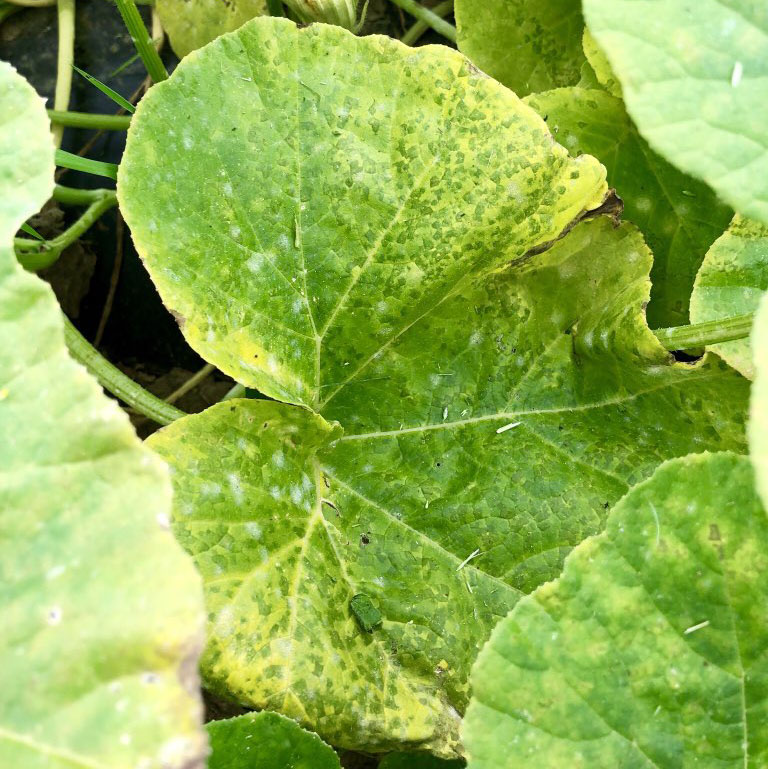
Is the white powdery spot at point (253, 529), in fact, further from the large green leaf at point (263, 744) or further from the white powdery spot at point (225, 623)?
the large green leaf at point (263, 744)

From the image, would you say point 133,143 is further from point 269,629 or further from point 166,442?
point 269,629

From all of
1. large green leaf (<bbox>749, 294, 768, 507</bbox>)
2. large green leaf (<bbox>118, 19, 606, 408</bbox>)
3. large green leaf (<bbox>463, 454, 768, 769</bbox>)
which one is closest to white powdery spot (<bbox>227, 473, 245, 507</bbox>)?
large green leaf (<bbox>118, 19, 606, 408</bbox>)

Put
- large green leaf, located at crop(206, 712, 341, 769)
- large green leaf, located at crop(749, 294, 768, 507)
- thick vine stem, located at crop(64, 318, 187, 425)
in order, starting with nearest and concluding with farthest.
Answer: large green leaf, located at crop(749, 294, 768, 507) < large green leaf, located at crop(206, 712, 341, 769) < thick vine stem, located at crop(64, 318, 187, 425)

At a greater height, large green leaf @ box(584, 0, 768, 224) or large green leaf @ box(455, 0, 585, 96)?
large green leaf @ box(584, 0, 768, 224)

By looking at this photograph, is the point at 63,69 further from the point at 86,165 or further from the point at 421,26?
the point at 421,26

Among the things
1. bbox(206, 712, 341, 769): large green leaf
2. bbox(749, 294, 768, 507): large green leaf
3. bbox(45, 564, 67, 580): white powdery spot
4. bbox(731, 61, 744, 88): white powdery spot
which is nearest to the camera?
bbox(749, 294, 768, 507): large green leaf

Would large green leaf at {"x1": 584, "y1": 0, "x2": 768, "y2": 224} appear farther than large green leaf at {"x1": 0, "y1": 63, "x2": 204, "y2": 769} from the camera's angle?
Yes

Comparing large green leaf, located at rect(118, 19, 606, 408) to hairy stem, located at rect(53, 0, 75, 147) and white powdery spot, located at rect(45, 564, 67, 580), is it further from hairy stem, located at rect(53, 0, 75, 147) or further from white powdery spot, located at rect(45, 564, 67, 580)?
hairy stem, located at rect(53, 0, 75, 147)

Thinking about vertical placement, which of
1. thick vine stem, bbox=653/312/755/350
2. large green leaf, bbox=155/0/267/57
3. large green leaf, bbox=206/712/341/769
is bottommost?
large green leaf, bbox=206/712/341/769
